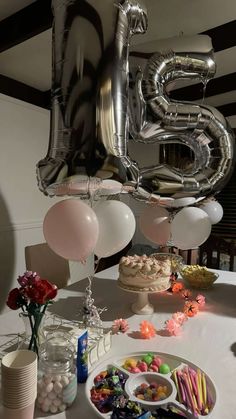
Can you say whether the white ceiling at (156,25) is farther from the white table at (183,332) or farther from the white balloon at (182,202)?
the white table at (183,332)

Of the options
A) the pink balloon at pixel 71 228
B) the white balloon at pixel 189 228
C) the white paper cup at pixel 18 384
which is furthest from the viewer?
the white balloon at pixel 189 228

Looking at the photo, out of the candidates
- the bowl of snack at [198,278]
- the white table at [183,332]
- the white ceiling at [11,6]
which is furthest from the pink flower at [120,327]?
the white ceiling at [11,6]

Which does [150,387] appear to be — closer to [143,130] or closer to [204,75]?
[143,130]

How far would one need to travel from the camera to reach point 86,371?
97 centimetres

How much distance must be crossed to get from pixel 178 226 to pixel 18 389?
1177mm

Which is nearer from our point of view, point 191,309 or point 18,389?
point 18,389

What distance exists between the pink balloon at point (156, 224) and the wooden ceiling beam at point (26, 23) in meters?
1.29

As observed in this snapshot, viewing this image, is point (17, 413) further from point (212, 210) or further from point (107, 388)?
point (212, 210)

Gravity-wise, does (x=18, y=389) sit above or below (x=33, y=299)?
below

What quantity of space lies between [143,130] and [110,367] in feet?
4.34

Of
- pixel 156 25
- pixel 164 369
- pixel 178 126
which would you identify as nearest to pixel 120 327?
pixel 164 369

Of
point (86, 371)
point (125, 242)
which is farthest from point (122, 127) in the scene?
point (86, 371)

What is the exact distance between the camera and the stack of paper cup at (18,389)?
732mm

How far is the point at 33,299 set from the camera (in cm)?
95
